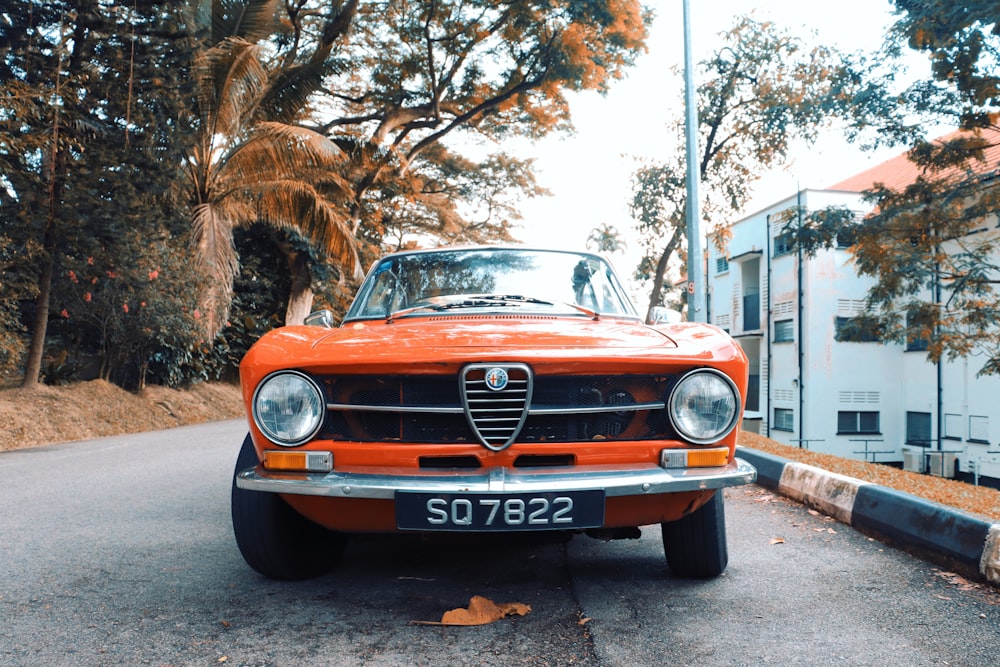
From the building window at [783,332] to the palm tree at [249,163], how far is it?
53.7ft

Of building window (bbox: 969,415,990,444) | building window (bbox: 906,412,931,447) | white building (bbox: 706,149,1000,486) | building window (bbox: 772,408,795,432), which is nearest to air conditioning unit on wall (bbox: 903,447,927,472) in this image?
white building (bbox: 706,149,1000,486)

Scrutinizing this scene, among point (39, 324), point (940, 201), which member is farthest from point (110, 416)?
point (940, 201)

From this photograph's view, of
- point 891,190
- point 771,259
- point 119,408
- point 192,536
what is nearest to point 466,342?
point 192,536

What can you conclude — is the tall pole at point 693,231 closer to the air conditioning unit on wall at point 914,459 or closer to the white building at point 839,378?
the white building at point 839,378

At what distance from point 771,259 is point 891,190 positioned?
58.2 feet

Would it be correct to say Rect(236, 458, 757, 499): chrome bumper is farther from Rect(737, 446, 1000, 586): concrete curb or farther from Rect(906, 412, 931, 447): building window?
Rect(906, 412, 931, 447): building window

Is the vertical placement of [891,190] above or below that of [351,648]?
above

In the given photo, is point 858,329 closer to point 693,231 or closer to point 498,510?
point 693,231

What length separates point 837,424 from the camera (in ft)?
81.8

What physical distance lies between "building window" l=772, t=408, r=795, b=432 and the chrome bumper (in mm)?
24719

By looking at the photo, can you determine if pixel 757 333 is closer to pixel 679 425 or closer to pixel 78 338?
pixel 78 338

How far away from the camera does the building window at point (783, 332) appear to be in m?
26.4

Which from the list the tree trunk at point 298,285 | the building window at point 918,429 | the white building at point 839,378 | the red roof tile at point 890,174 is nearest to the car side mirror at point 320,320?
the tree trunk at point 298,285

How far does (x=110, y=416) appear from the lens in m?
11.7
